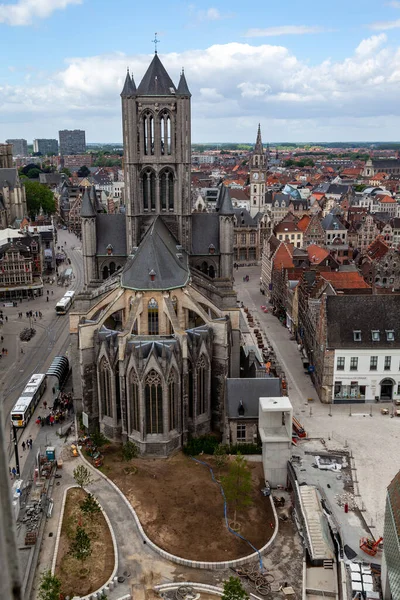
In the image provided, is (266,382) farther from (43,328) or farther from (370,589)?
(43,328)

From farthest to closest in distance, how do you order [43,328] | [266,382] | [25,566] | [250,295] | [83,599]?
[250,295] < [43,328] < [266,382] < [25,566] < [83,599]

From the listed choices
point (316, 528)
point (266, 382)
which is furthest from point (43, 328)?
point (316, 528)

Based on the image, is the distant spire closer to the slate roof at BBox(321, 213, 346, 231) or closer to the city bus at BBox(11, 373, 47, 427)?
the city bus at BBox(11, 373, 47, 427)

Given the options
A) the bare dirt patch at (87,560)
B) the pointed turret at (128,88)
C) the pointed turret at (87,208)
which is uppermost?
the pointed turret at (128,88)

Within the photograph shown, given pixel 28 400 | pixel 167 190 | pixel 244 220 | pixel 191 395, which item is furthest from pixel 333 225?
pixel 28 400

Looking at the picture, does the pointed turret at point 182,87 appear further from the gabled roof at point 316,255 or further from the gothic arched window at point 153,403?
the gabled roof at point 316,255

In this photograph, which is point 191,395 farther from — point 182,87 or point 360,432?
point 182,87

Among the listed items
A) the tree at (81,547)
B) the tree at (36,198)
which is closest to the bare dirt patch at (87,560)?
the tree at (81,547)
